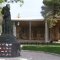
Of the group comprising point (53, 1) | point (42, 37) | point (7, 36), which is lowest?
point (42, 37)

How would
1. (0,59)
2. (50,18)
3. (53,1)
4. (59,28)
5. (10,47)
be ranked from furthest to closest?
1. (59,28)
2. (50,18)
3. (53,1)
4. (10,47)
5. (0,59)

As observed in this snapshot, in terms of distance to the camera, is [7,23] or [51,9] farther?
[51,9]

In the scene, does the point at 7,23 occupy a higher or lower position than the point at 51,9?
lower

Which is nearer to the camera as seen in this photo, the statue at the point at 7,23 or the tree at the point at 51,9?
the statue at the point at 7,23

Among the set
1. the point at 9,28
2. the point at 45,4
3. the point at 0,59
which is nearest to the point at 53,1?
the point at 45,4

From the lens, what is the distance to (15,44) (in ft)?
62.1

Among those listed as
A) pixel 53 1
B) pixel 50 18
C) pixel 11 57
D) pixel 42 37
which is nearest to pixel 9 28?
pixel 11 57

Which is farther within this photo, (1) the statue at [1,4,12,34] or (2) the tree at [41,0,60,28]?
(2) the tree at [41,0,60,28]

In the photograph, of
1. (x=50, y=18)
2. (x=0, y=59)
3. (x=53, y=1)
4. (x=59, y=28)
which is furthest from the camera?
(x=59, y=28)

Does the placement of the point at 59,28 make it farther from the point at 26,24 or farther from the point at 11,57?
the point at 11,57

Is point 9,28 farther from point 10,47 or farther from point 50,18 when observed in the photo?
point 50,18

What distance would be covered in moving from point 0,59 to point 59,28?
2962 cm

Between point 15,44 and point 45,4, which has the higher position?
point 45,4

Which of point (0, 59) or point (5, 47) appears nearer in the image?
point (0, 59)
